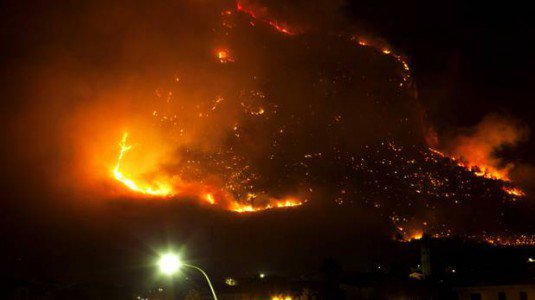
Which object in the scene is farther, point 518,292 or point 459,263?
point 459,263

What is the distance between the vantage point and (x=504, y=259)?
7662 cm

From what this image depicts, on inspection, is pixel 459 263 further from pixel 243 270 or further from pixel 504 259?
pixel 243 270

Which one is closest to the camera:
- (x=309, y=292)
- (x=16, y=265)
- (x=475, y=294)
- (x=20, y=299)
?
(x=309, y=292)

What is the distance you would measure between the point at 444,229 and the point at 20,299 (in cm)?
5458

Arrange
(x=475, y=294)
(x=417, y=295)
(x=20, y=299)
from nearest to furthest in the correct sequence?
(x=417, y=295) < (x=475, y=294) < (x=20, y=299)

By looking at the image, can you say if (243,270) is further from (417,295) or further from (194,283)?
(417,295)

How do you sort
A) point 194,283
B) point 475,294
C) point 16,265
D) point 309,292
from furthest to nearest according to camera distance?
point 16,265 → point 194,283 → point 475,294 → point 309,292

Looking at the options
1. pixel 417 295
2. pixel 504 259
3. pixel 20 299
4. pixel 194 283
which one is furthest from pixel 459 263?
pixel 20 299

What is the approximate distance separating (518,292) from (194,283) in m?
29.8

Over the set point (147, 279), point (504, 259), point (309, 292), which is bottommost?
point (309, 292)

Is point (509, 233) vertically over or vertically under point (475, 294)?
over

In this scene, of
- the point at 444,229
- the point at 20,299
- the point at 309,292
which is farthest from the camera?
the point at 444,229

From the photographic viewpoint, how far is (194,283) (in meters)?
58.1

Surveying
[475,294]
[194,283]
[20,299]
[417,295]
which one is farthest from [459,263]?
[20,299]
